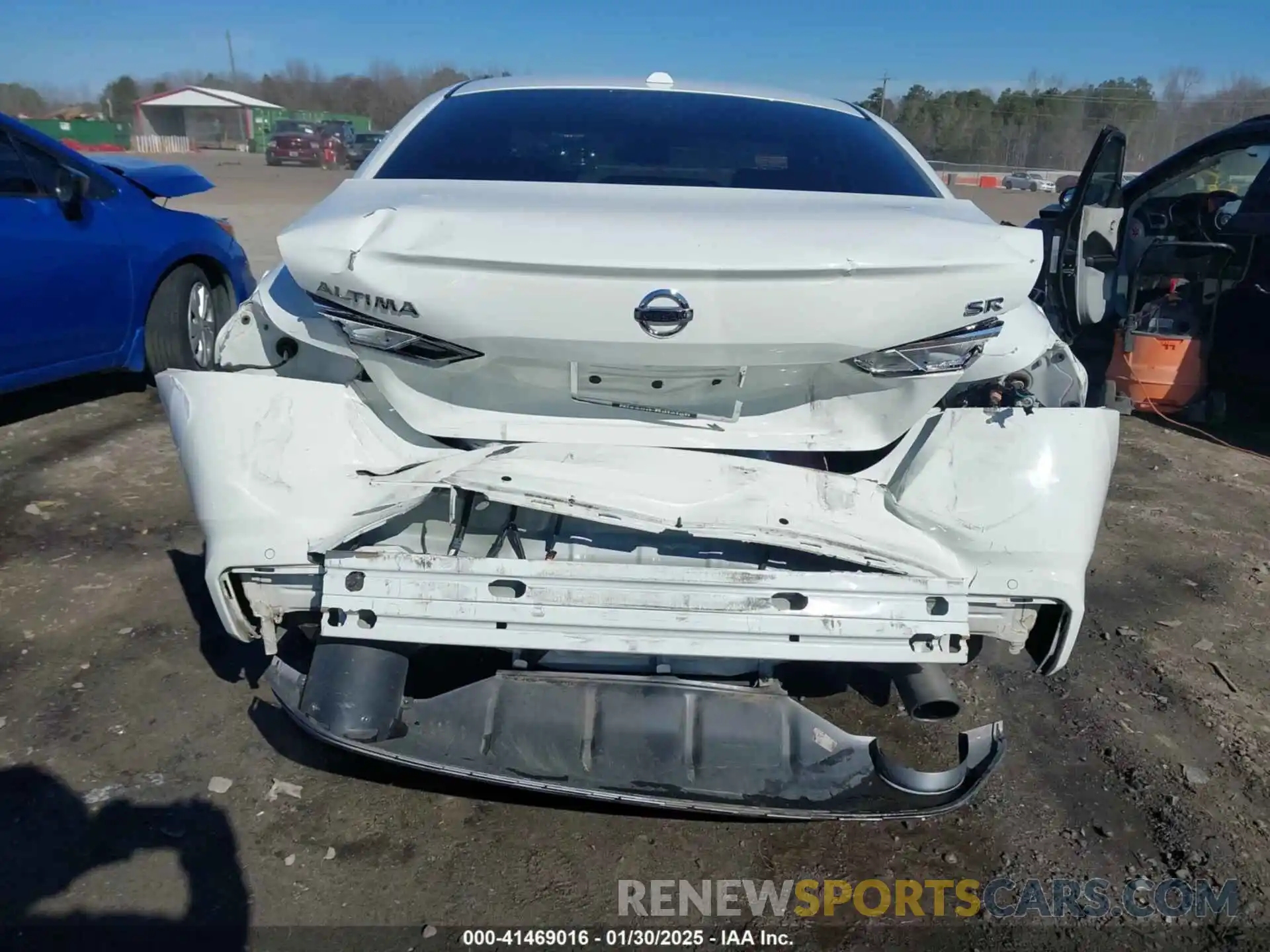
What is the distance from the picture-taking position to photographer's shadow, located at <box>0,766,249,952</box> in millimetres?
2111

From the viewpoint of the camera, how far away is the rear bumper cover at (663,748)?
2258 mm

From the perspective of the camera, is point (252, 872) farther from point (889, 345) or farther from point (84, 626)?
point (889, 345)

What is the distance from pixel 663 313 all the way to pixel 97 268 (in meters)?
4.26

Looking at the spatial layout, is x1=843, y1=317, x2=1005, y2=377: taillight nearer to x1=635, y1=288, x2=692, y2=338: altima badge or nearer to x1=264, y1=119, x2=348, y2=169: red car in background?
x1=635, y1=288, x2=692, y2=338: altima badge

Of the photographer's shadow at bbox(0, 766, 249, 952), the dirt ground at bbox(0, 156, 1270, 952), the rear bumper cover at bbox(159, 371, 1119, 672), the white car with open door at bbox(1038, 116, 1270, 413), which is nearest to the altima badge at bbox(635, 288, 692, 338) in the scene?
the rear bumper cover at bbox(159, 371, 1119, 672)

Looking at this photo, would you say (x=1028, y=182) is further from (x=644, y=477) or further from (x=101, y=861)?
(x=101, y=861)

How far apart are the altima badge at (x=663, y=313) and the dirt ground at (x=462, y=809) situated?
129 centimetres

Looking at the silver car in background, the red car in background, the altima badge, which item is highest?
the altima badge

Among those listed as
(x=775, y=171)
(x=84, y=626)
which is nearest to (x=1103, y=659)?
(x=775, y=171)

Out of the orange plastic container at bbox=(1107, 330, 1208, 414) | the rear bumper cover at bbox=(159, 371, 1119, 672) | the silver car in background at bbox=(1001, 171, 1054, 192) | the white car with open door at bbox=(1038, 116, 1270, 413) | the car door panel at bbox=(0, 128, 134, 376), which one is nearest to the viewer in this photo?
the rear bumper cover at bbox=(159, 371, 1119, 672)

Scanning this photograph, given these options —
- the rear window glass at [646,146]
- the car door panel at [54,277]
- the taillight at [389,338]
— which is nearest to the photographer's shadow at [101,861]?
the taillight at [389,338]

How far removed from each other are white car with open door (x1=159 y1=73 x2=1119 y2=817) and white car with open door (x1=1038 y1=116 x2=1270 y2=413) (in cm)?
383

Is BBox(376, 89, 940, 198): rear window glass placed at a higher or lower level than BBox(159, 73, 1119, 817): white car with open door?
higher

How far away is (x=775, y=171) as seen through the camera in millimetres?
2893
